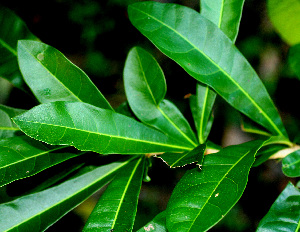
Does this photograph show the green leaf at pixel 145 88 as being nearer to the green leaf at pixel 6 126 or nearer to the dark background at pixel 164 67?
the green leaf at pixel 6 126

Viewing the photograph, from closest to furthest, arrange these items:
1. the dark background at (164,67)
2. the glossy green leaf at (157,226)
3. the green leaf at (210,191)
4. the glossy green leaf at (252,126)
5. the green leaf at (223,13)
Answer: the green leaf at (210,191) < the glossy green leaf at (157,226) < the green leaf at (223,13) < the glossy green leaf at (252,126) < the dark background at (164,67)

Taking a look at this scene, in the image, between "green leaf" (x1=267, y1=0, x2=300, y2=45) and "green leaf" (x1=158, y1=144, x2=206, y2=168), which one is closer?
"green leaf" (x1=158, y1=144, x2=206, y2=168)

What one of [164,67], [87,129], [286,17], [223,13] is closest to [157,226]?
[87,129]

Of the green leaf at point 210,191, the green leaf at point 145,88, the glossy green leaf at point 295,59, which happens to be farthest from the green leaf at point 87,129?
the glossy green leaf at point 295,59

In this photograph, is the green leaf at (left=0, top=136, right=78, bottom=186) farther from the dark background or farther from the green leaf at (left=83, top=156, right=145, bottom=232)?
the dark background

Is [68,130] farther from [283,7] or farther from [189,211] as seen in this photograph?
[283,7]

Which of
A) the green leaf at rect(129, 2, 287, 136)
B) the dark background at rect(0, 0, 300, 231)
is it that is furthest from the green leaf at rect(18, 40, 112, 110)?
the dark background at rect(0, 0, 300, 231)

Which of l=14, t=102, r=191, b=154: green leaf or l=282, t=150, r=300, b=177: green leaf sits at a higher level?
l=14, t=102, r=191, b=154: green leaf
